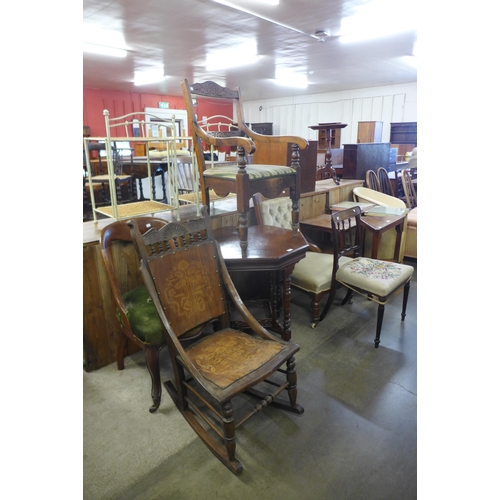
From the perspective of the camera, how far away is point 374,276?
7.99 ft

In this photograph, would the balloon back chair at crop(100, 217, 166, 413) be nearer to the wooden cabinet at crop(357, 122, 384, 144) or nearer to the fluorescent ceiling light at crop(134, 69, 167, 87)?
the wooden cabinet at crop(357, 122, 384, 144)

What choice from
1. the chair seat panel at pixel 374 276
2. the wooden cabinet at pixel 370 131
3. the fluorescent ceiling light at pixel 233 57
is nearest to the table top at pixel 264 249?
the chair seat panel at pixel 374 276

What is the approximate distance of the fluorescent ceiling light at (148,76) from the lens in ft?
22.9

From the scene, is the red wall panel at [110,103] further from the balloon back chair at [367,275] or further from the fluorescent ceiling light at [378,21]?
the balloon back chair at [367,275]

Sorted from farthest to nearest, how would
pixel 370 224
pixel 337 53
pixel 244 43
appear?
pixel 337 53 → pixel 244 43 → pixel 370 224

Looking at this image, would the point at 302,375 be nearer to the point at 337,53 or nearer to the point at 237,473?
the point at 237,473

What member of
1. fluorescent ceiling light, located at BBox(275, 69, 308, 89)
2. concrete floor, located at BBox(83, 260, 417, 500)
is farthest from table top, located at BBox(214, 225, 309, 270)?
fluorescent ceiling light, located at BBox(275, 69, 308, 89)

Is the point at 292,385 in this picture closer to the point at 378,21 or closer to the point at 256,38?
the point at 378,21

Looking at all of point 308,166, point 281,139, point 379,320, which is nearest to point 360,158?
point 308,166

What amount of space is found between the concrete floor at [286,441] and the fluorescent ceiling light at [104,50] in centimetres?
465

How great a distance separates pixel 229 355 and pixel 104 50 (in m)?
5.35

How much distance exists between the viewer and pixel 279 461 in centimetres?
155
